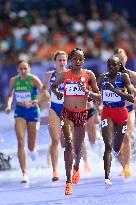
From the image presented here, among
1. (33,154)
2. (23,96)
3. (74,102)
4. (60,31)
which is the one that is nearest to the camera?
(74,102)

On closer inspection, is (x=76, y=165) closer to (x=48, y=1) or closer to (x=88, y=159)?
(x=88, y=159)

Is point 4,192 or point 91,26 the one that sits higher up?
point 91,26

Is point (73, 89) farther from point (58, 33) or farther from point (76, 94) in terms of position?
point (58, 33)

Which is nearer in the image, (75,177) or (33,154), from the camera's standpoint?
(75,177)

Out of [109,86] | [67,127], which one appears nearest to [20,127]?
[67,127]

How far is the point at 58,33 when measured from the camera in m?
19.2

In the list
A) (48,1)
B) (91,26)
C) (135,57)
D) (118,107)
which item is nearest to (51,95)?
(118,107)

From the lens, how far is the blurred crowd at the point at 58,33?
60.1ft

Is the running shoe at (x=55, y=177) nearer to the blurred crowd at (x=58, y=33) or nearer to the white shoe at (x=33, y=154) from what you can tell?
the white shoe at (x=33, y=154)

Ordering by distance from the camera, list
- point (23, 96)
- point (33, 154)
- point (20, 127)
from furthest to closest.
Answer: point (33, 154), point (23, 96), point (20, 127)

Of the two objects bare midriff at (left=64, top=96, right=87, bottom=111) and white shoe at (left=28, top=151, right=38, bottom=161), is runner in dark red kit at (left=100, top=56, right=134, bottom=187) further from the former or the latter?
white shoe at (left=28, top=151, right=38, bottom=161)

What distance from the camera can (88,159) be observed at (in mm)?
13266

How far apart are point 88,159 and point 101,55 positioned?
6.30m

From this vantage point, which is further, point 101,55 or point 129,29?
point 129,29
